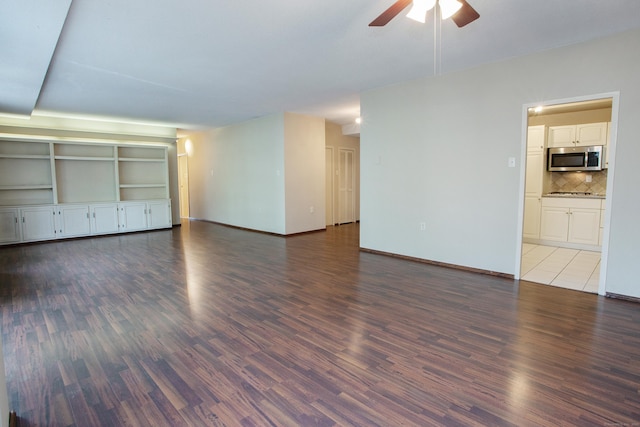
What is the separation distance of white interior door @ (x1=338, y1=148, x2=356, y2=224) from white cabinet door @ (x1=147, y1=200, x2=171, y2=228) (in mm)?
4386

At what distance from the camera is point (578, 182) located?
6.02 m

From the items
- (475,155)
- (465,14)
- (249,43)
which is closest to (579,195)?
(475,155)

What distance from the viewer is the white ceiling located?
2666mm

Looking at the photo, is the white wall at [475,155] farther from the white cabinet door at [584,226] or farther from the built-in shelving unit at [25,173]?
the built-in shelving unit at [25,173]

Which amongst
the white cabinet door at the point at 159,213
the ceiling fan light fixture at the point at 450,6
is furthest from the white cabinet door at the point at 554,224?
the white cabinet door at the point at 159,213

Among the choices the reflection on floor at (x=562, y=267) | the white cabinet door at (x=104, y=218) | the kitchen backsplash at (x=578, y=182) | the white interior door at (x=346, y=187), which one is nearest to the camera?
the reflection on floor at (x=562, y=267)

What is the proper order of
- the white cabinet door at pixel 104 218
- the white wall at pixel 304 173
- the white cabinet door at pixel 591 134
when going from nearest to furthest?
1. the white cabinet door at pixel 591 134
2. the white wall at pixel 304 173
3. the white cabinet door at pixel 104 218

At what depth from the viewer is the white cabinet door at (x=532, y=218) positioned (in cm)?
596

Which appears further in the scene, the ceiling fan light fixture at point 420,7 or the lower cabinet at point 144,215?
the lower cabinet at point 144,215

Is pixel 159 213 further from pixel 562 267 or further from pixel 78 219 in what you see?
pixel 562 267

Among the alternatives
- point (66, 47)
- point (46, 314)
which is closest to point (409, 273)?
point (46, 314)

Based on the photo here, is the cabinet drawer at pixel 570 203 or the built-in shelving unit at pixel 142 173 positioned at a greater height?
the built-in shelving unit at pixel 142 173

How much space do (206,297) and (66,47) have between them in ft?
9.53

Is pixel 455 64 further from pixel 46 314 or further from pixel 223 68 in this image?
pixel 46 314
